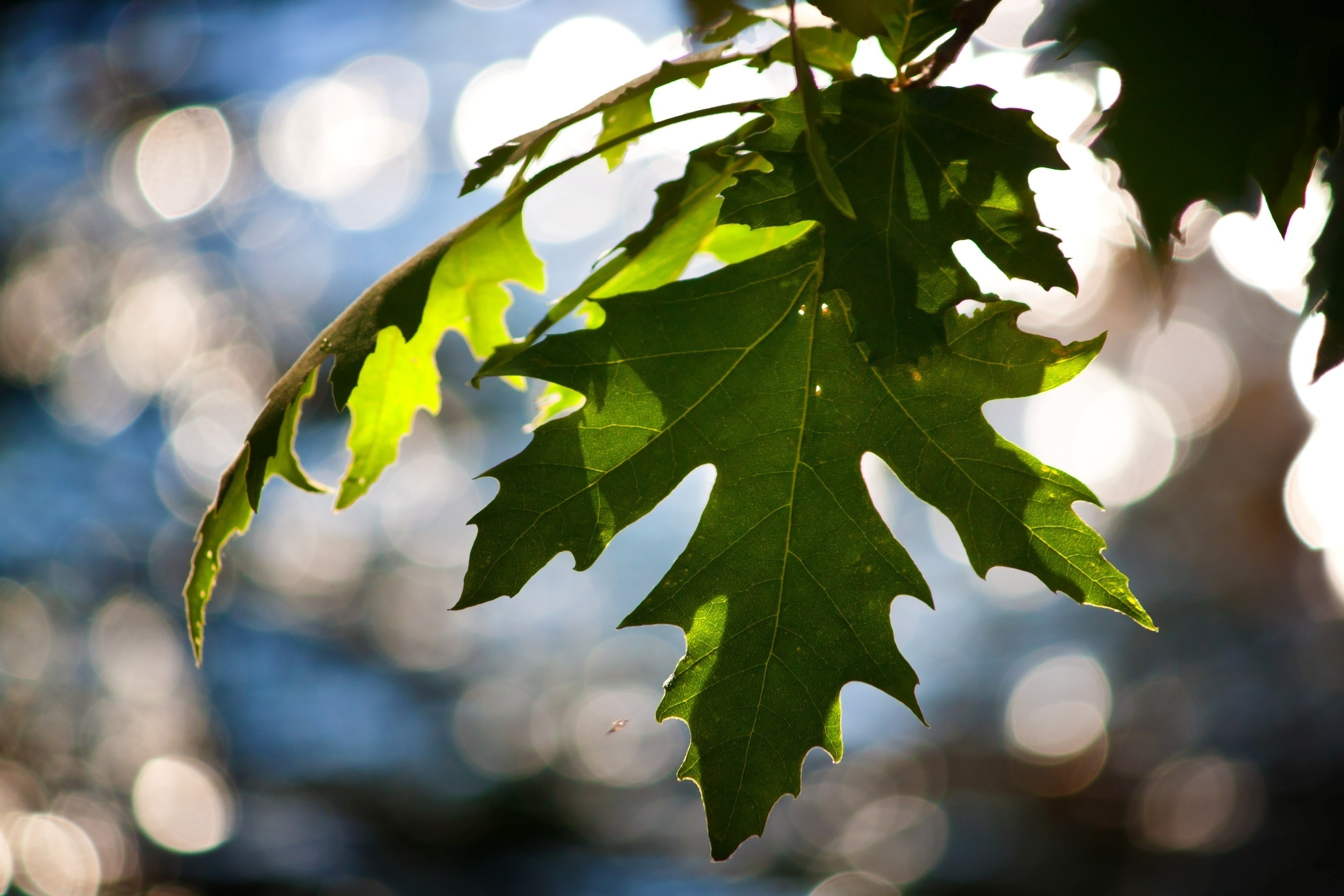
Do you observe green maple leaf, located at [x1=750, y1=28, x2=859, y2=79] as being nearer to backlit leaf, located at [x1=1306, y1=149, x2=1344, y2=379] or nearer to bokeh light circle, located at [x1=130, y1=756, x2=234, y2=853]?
backlit leaf, located at [x1=1306, y1=149, x2=1344, y2=379]

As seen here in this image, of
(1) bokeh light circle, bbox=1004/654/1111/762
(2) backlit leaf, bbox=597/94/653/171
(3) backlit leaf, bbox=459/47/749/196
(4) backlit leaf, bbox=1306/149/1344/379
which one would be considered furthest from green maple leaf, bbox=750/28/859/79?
(1) bokeh light circle, bbox=1004/654/1111/762

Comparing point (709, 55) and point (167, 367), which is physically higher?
point (167, 367)

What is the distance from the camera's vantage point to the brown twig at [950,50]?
0.54 metres

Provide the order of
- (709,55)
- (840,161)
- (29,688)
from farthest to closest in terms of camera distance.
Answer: (29,688)
(709,55)
(840,161)

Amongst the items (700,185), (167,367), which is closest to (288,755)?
(167,367)

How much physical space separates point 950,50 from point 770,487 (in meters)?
0.28

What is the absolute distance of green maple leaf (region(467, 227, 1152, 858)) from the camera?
1.80 ft

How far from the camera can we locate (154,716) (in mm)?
5672

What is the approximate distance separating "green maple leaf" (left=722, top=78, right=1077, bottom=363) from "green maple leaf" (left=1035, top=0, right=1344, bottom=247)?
17cm

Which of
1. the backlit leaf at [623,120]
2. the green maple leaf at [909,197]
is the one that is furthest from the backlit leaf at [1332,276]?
the backlit leaf at [623,120]

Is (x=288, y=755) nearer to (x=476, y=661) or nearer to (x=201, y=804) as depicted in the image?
(x=201, y=804)

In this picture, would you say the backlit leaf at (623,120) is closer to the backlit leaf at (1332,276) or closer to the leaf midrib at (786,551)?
the leaf midrib at (786,551)

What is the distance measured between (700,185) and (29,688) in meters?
6.49

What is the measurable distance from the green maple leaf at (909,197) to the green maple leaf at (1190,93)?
17 cm
